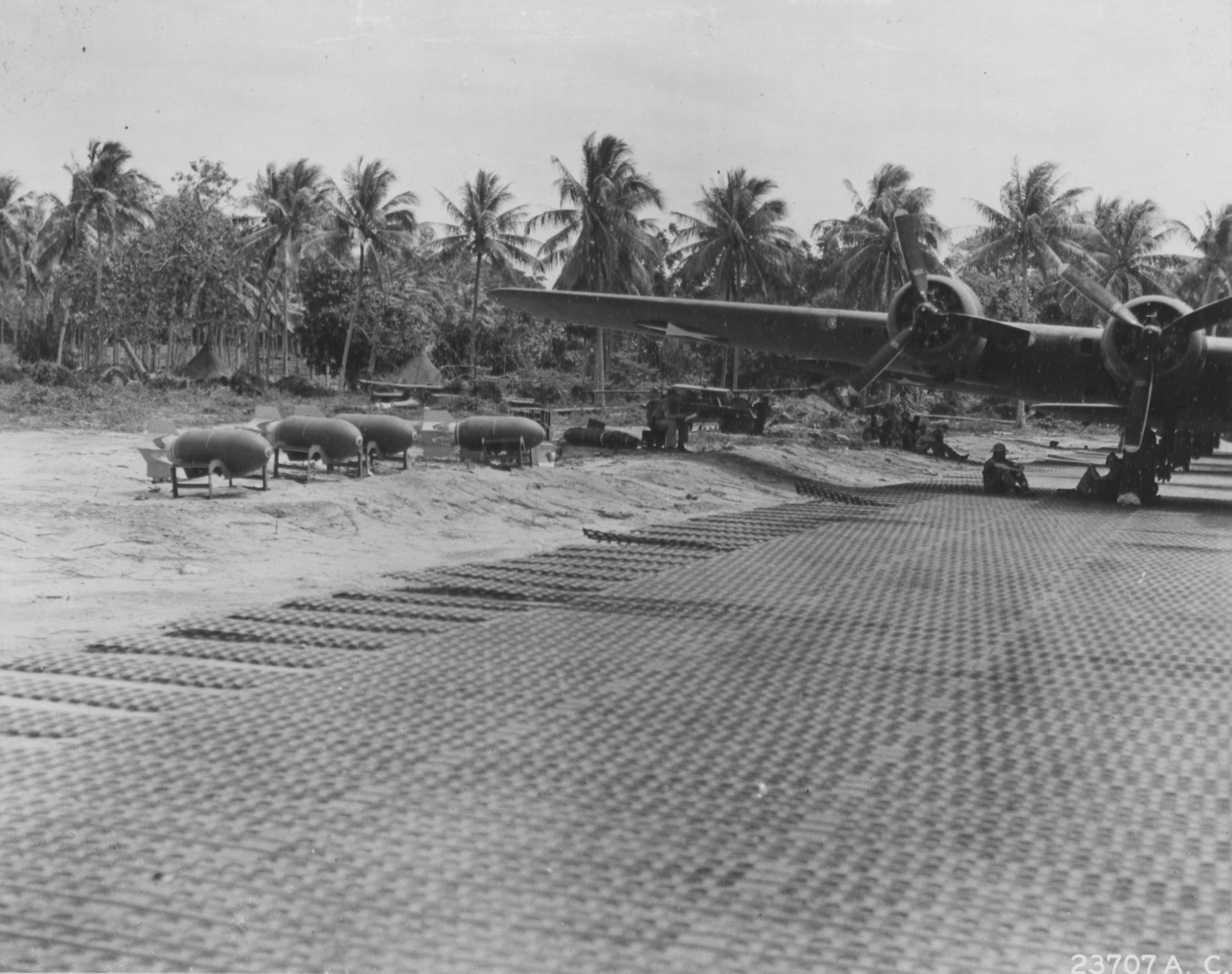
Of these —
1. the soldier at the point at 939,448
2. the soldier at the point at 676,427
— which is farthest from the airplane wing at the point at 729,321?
the soldier at the point at 939,448

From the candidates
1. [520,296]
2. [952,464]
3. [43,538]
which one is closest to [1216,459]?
[952,464]

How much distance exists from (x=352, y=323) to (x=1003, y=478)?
3864 cm

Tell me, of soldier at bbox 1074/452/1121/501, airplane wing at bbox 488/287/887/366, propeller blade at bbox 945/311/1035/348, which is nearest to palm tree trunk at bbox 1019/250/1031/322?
airplane wing at bbox 488/287/887/366

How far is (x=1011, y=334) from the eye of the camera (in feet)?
65.9

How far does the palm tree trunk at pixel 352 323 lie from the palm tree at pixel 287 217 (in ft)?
8.80

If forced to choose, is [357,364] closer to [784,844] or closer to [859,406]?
[859,406]

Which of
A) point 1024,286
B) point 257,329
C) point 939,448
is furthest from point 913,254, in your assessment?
point 257,329

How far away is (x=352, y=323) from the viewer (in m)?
52.5

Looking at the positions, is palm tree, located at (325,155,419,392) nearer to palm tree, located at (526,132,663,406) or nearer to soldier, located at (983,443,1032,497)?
palm tree, located at (526,132,663,406)

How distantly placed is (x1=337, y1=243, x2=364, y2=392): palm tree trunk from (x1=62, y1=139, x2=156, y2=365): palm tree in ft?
34.4

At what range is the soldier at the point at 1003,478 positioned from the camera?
18766 mm

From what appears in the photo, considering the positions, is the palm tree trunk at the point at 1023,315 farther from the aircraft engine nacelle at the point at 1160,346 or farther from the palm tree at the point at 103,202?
the palm tree at the point at 103,202

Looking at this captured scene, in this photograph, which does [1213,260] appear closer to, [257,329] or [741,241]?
[741,241]

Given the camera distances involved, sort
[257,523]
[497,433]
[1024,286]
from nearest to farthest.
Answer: [257,523] → [497,433] → [1024,286]
